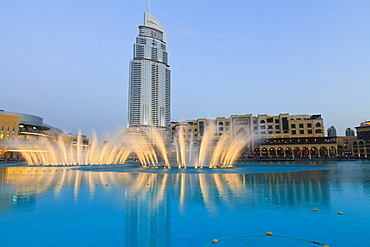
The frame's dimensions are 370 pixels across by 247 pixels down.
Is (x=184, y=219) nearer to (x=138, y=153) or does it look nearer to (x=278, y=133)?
(x=138, y=153)

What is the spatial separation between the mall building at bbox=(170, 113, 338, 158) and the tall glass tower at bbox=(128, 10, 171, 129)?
80227 mm

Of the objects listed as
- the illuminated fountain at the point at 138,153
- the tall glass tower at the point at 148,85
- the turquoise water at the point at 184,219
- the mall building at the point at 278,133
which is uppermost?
the tall glass tower at the point at 148,85

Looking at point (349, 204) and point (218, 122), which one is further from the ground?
Result: point (218, 122)

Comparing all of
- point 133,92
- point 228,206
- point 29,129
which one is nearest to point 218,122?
point 29,129

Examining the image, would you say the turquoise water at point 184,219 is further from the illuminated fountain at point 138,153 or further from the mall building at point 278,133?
the mall building at point 278,133

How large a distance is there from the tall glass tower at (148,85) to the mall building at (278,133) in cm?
8023

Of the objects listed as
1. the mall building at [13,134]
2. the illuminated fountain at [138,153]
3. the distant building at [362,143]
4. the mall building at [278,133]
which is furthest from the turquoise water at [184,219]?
the distant building at [362,143]

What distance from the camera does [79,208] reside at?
8719 mm

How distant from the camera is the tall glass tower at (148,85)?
16500cm

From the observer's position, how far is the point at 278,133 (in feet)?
271

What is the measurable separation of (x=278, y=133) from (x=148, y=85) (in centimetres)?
11248

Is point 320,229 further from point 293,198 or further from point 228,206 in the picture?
point 293,198

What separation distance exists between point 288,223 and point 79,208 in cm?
762

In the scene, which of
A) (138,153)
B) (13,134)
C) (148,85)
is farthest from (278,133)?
(148,85)
